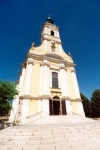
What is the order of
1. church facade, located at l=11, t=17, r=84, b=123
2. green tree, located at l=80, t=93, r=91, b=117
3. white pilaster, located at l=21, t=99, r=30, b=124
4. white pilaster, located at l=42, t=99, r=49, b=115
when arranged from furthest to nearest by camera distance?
→ green tree, located at l=80, t=93, r=91, b=117 < church facade, located at l=11, t=17, r=84, b=123 < white pilaster, located at l=42, t=99, r=49, b=115 < white pilaster, located at l=21, t=99, r=30, b=124

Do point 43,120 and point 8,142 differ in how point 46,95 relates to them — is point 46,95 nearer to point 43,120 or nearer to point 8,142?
point 43,120

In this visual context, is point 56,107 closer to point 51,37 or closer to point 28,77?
point 28,77

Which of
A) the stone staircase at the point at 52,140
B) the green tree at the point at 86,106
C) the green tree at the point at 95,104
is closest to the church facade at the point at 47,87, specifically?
the stone staircase at the point at 52,140

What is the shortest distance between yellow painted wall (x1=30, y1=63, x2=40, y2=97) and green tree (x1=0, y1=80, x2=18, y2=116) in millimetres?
4135

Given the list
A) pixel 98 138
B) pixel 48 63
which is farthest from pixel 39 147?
pixel 48 63

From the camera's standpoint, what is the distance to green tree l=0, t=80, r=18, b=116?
1074 cm

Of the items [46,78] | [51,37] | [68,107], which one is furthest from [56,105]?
[51,37]

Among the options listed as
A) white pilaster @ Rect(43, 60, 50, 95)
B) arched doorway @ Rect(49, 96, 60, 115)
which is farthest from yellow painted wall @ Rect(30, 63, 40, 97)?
arched doorway @ Rect(49, 96, 60, 115)

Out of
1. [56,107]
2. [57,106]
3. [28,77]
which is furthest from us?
[57,106]

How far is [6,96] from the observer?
36.5ft

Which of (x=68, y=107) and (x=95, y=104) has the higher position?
(x=95, y=104)

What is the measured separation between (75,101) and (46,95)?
5826 millimetres

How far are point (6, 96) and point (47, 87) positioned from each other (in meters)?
6.95

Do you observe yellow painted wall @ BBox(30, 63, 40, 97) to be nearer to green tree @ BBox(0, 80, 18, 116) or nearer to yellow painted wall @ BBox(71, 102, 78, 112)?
green tree @ BBox(0, 80, 18, 116)
